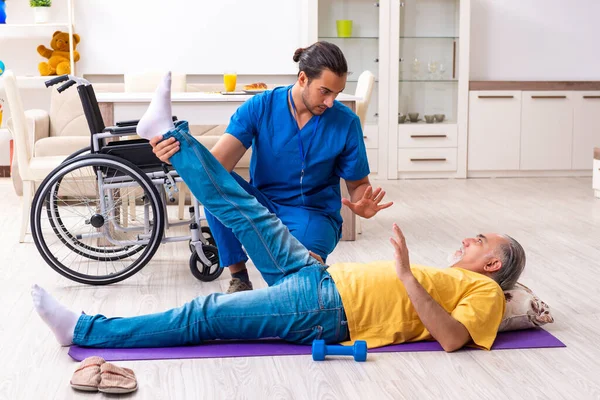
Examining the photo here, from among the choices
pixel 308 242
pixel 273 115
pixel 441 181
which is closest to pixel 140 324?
pixel 308 242

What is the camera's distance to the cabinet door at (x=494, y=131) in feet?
20.8

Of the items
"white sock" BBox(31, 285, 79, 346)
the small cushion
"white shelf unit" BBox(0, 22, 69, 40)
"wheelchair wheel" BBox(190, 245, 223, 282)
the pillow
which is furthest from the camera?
"white shelf unit" BBox(0, 22, 69, 40)

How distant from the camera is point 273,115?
2.85m

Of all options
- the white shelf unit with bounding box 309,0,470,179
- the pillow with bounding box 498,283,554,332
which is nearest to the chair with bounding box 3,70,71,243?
the pillow with bounding box 498,283,554,332

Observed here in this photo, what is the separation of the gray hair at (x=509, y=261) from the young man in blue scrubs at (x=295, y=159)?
598 mm

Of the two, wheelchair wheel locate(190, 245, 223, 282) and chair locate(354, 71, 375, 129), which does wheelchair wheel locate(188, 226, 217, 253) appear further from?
chair locate(354, 71, 375, 129)

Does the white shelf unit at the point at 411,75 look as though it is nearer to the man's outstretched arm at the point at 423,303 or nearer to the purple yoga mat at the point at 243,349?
the purple yoga mat at the point at 243,349

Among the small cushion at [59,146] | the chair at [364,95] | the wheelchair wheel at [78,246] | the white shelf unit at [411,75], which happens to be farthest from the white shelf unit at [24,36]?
the wheelchair wheel at [78,246]

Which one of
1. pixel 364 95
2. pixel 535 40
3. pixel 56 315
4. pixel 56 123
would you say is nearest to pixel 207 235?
pixel 364 95

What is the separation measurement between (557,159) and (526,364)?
443 centimetres

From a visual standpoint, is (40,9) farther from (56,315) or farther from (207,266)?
(56,315)

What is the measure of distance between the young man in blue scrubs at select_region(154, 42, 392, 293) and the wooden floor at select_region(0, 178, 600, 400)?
1.68 feet

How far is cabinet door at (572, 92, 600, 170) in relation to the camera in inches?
251

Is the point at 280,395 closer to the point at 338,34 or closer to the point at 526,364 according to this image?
the point at 526,364
